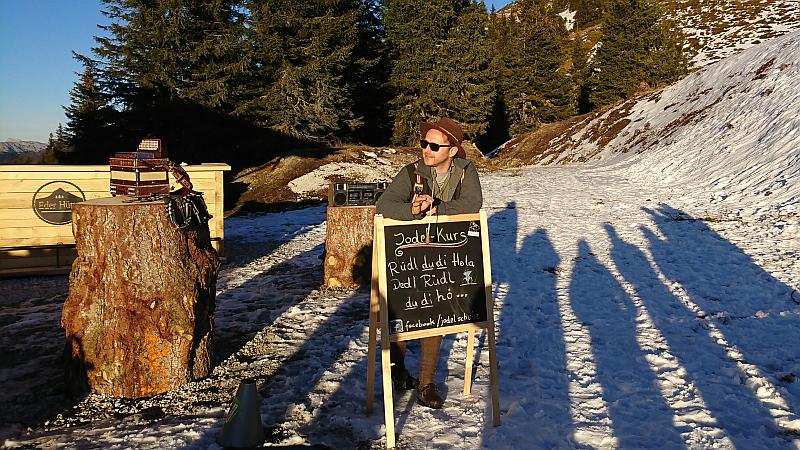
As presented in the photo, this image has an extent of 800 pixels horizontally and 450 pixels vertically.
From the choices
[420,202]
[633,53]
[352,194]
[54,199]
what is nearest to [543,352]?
[420,202]

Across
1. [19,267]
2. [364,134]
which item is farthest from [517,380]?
[364,134]

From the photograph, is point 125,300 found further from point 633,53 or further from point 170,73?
point 633,53

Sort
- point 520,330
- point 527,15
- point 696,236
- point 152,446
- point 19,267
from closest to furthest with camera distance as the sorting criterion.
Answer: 1. point 152,446
2. point 520,330
3. point 19,267
4. point 696,236
5. point 527,15

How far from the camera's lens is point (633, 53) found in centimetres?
3919

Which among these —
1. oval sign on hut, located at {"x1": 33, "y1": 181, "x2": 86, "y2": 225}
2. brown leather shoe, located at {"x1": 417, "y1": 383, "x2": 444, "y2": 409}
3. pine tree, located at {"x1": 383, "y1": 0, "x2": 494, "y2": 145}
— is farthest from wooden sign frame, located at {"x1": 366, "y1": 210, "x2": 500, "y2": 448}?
pine tree, located at {"x1": 383, "y1": 0, "x2": 494, "y2": 145}

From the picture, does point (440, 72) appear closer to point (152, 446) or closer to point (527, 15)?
point (527, 15)

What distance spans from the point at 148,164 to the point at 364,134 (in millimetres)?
29499

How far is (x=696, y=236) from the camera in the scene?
1002cm

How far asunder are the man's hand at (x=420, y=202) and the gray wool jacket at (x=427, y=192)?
0.08m

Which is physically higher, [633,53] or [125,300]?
[633,53]

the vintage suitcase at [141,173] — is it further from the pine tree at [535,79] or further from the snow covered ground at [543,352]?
the pine tree at [535,79]

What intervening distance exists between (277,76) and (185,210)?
23101 millimetres

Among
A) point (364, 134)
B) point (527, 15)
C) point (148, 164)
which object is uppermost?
point (527, 15)

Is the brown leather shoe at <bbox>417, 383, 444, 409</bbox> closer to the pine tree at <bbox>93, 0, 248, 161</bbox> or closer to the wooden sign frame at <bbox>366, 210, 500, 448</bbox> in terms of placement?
the wooden sign frame at <bbox>366, 210, 500, 448</bbox>
